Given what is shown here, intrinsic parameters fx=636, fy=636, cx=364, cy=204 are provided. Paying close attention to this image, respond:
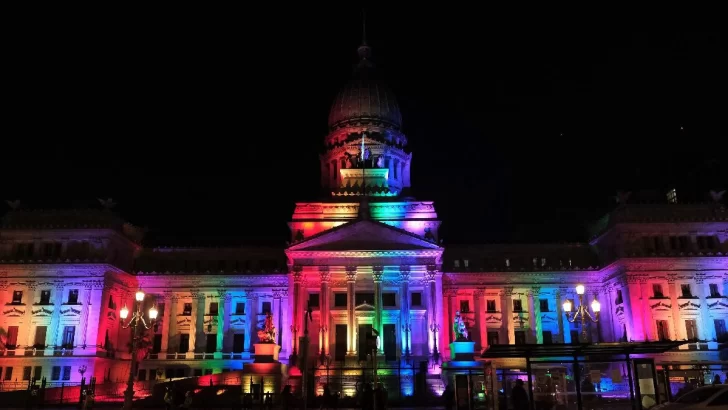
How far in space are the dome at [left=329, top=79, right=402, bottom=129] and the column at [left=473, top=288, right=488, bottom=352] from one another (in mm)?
25393

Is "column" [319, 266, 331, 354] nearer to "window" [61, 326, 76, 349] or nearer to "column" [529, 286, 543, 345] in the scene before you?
"column" [529, 286, 543, 345]

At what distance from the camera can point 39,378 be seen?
5906 centimetres

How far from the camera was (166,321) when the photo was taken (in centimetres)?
6769

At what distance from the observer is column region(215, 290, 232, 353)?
66750 mm

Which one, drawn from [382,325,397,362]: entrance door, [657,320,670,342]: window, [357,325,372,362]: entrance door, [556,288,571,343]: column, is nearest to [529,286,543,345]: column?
[556,288,571,343]: column

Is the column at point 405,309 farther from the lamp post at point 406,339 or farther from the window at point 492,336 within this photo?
the window at point 492,336

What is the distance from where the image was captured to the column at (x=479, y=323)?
6688cm

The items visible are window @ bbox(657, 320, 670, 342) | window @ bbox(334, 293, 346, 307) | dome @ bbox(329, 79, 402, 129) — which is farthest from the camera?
dome @ bbox(329, 79, 402, 129)

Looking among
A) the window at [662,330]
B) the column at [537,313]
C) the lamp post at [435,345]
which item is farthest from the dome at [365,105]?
the window at [662,330]

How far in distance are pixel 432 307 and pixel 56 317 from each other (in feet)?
119

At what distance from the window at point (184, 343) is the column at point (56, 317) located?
11.8 m

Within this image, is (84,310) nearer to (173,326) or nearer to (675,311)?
(173,326)

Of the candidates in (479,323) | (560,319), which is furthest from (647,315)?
(479,323)

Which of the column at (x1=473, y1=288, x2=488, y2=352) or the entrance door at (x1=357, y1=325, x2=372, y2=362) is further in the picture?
the column at (x1=473, y1=288, x2=488, y2=352)
